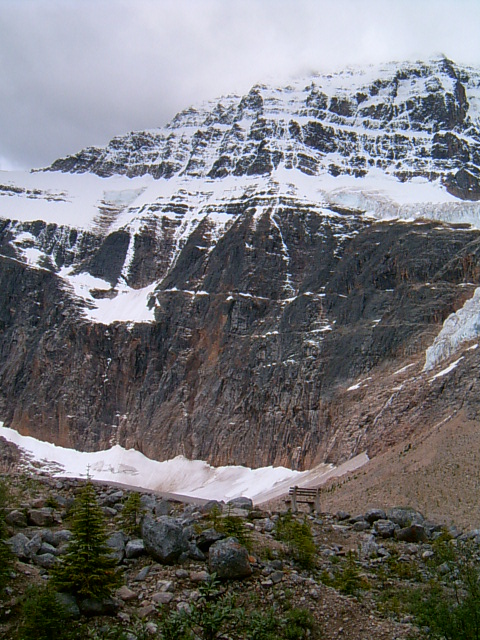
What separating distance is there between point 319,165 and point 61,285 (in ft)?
203

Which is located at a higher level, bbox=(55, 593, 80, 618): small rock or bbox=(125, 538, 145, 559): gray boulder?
bbox=(125, 538, 145, 559): gray boulder

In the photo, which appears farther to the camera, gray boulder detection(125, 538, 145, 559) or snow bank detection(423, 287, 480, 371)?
snow bank detection(423, 287, 480, 371)

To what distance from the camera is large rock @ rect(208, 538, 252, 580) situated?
12438mm

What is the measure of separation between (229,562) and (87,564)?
3.01 meters

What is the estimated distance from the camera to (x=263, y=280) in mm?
105750

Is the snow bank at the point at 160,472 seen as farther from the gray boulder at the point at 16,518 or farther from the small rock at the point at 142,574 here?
the small rock at the point at 142,574

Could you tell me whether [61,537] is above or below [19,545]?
above

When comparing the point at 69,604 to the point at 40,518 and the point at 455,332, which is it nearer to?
the point at 40,518

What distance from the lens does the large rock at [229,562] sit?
12438 mm

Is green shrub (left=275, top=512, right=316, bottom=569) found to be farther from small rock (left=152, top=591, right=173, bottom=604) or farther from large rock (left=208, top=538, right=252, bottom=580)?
small rock (left=152, top=591, right=173, bottom=604)

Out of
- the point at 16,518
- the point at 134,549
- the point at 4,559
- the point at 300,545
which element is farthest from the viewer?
the point at 300,545

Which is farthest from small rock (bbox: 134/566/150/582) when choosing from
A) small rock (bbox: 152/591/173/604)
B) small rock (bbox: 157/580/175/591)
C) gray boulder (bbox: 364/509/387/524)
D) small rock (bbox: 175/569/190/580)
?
gray boulder (bbox: 364/509/387/524)

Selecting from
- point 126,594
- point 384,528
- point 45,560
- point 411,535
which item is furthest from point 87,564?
point 384,528

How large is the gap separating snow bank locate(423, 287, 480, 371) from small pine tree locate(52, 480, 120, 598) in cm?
5898
